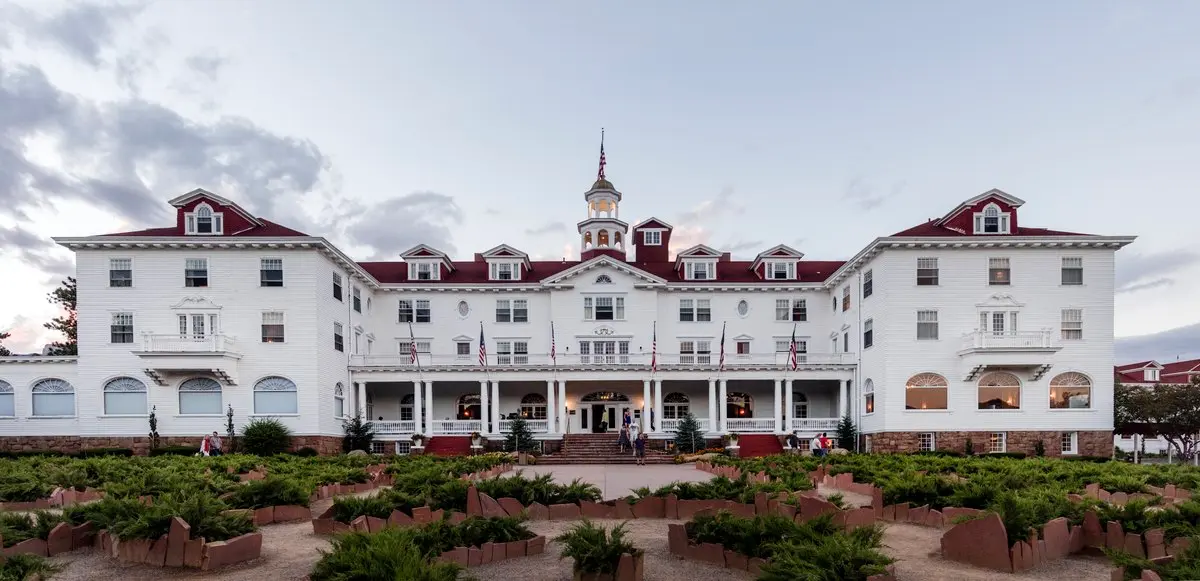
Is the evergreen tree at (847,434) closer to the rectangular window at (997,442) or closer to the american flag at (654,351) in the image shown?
the rectangular window at (997,442)

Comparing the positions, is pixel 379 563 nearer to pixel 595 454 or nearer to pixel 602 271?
pixel 595 454

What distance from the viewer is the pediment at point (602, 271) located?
4525 centimetres

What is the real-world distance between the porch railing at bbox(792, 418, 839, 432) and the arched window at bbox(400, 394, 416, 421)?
79.1ft

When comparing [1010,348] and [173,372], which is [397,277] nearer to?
[173,372]

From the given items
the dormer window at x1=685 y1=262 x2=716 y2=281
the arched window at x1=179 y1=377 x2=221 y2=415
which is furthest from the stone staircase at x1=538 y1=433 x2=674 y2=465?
the arched window at x1=179 y1=377 x2=221 y2=415

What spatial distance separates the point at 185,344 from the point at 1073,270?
45569 millimetres

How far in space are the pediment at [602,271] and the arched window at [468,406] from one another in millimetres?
9070

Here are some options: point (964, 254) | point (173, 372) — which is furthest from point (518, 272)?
point (964, 254)

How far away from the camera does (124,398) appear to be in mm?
36656

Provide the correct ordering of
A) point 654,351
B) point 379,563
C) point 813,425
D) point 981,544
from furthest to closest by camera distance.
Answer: point 813,425 → point 654,351 → point 981,544 → point 379,563

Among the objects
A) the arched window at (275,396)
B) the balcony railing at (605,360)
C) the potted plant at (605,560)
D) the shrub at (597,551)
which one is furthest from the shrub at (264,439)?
the potted plant at (605,560)

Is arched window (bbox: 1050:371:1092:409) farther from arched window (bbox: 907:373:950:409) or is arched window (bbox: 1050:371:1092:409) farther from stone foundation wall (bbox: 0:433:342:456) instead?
stone foundation wall (bbox: 0:433:342:456)

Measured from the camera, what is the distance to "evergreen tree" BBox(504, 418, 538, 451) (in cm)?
3938

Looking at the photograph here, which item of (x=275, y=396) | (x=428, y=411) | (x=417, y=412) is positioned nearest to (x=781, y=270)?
(x=428, y=411)
